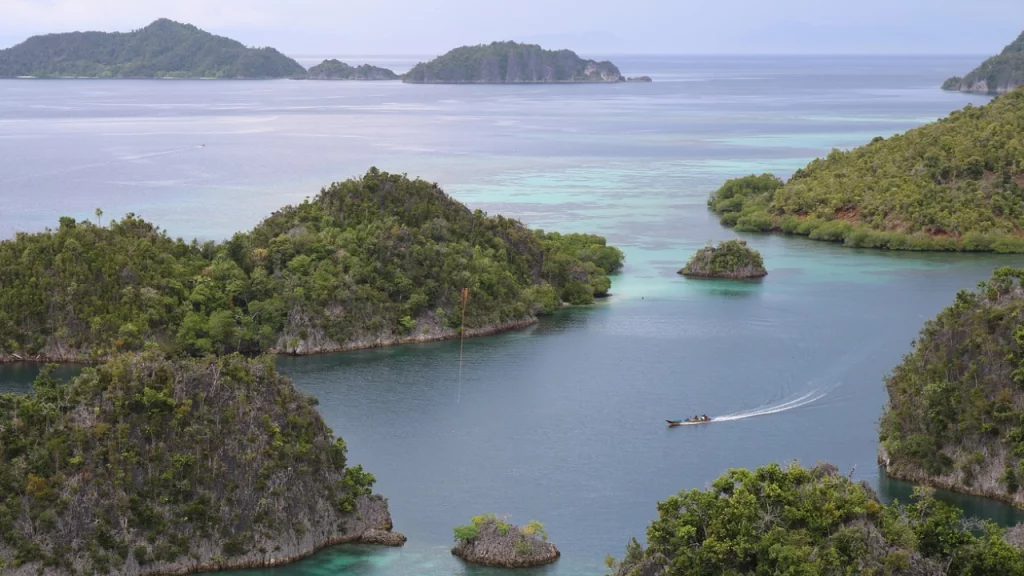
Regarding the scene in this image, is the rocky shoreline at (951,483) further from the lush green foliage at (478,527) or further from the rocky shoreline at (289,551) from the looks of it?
the rocky shoreline at (289,551)

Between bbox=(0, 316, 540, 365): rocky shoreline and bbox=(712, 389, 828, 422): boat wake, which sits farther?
bbox=(0, 316, 540, 365): rocky shoreline

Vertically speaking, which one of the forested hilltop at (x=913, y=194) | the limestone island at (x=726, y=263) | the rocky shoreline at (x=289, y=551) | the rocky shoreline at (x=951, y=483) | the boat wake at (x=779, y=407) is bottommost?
the rocky shoreline at (x=289, y=551)

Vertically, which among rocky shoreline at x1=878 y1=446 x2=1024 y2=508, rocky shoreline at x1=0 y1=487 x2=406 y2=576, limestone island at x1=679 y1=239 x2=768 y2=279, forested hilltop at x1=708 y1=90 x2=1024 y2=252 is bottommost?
rocky shoreline at x1=0 y1=487 x2=406 y2=576

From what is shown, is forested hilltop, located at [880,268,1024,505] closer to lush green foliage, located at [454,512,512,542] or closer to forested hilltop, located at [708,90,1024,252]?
lush green foliage, located at [454,512,512,542]

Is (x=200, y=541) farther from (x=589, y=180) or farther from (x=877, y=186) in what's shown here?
(x=589, y=180)

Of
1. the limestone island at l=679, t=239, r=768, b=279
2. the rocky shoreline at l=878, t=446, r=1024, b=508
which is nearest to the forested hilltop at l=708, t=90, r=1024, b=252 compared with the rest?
the limestone island at l=679, t=239, r=768, b=279

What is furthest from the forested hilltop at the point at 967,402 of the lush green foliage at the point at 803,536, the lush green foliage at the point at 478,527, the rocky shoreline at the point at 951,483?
the lush green foliage at the point at 478,527

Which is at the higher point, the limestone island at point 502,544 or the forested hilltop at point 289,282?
the forested hilltop at point 289,282
